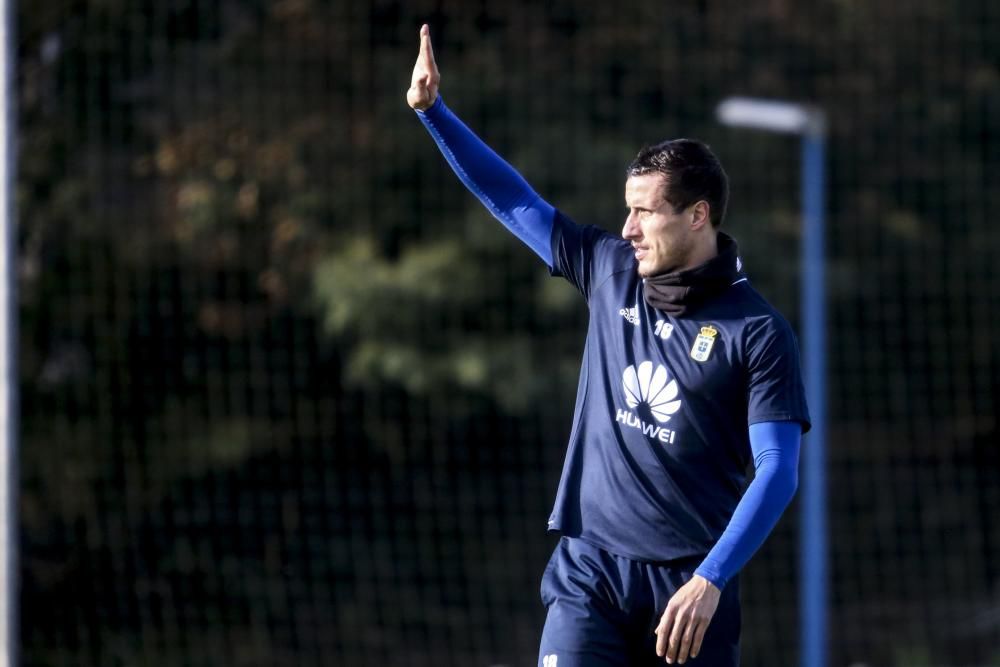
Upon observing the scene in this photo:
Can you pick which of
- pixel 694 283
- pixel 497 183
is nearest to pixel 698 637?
pixel 694 283

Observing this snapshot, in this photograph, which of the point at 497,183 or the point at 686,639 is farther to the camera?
the point at 497,183

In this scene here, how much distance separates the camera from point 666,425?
3.33 m

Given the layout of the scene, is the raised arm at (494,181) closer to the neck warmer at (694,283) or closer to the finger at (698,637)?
the neck warmer at (694,283)

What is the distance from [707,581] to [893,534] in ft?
24.5

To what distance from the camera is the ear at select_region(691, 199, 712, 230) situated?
336 centimetres

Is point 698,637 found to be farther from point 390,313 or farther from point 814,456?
point 390,313

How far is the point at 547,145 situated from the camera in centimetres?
929

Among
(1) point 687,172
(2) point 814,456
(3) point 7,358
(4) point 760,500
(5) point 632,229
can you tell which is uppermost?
(1) point 687,172

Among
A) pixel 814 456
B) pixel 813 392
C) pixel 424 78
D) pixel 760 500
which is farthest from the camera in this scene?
pixel 813 392

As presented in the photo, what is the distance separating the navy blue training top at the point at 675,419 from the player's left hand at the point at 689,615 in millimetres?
316

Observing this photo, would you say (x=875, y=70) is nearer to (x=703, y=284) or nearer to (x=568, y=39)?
(x=568, y=39)

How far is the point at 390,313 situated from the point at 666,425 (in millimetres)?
5958

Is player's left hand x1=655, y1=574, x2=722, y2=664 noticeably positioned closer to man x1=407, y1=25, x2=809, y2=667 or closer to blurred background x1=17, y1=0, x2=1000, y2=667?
man x1=407, y1=25, x2=809, y2=667

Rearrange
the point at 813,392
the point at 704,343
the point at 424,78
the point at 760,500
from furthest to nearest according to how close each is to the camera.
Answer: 1. the point at 813,392
2. the point at 424,78
3. the point at 704,343
4. the point at 760,500
